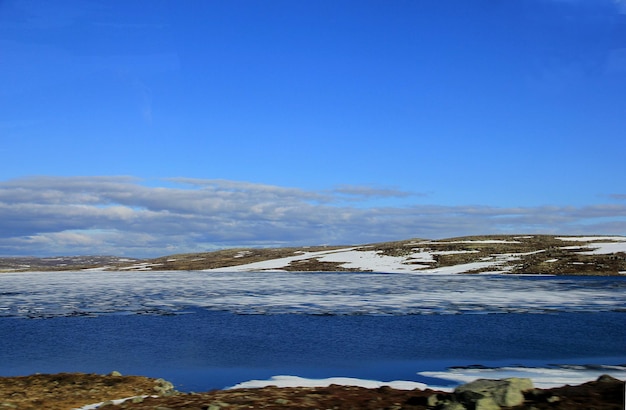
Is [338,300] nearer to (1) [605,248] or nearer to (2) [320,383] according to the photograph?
(2) [320,383]

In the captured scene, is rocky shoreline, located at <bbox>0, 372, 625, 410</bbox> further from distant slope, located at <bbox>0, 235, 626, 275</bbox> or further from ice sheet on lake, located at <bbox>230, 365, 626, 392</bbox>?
distant slope, located at <bbox>0, 235, 626, 275</bbox>

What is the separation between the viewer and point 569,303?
42281mm

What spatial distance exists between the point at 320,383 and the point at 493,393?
267 inches

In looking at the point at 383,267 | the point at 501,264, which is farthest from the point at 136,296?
the point at 501,264

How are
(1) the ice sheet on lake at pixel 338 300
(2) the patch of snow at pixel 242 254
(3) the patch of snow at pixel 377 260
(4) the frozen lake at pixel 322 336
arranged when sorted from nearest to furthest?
(4) the frozen lake at pixel 322 336 < (1) the ice sheet on lake at pixel 338 300 < (3) the patch of snow at pixel 377 260 < (2) the patch of snow at pixel 242 254

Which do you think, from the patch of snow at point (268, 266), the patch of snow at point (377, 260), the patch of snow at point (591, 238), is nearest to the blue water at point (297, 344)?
the patch of snow at point (377, 260)

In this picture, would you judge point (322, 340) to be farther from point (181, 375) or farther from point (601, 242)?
point (601, 242)

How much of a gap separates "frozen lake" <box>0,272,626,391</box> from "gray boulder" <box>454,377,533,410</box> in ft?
16.3

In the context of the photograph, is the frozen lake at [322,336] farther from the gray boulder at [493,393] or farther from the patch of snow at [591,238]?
the patch of snow at [591,238]

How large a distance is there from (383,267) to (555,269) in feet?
91.4

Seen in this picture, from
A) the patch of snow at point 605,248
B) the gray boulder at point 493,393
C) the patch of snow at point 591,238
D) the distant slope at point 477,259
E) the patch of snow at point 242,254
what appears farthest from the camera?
the patch of snow at point 242,254

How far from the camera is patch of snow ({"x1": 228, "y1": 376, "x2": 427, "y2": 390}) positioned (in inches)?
676

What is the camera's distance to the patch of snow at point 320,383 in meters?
17.2

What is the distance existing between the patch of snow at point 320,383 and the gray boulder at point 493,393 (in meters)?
4.42
